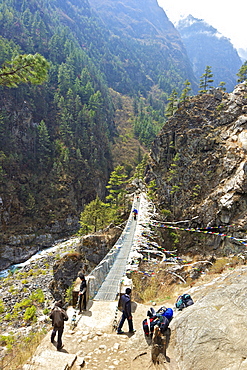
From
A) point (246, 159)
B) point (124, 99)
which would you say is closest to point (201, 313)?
point (246, 159)

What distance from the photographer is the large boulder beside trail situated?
3.56m

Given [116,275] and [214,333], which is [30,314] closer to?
[116,275]

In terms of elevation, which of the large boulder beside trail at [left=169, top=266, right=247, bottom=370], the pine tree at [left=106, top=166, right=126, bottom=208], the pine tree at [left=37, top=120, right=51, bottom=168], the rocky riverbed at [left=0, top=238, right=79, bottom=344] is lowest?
the rocky riverbed at [left=0, top=238, right=79, bottom=344]

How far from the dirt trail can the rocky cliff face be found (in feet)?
51.5

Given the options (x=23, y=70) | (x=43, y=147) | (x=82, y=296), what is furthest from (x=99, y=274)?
(x=43, y=147)

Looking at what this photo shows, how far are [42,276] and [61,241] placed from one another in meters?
13.6

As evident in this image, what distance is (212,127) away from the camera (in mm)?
27797

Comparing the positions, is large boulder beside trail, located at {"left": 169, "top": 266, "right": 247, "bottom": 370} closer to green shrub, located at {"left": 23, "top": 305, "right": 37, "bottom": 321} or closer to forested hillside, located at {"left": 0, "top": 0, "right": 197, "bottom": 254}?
green shrub, located at {"left": 23, "top": 305, "right": 37, "bottom": 321}

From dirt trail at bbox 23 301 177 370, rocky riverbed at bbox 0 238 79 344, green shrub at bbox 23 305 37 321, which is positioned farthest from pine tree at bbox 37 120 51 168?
dirt trail at bbox 23 301 177 370

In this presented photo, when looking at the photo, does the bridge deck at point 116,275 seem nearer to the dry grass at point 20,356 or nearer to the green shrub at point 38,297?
the dry grass at point 20,356

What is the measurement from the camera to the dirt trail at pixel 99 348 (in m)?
4.14

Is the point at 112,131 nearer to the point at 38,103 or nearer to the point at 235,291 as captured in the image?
the point at 38,103

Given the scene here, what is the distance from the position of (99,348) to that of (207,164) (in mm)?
23219

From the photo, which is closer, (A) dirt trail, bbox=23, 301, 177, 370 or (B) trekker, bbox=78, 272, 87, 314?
(A) dirt trail, bbox=23, 301, 177, 370
